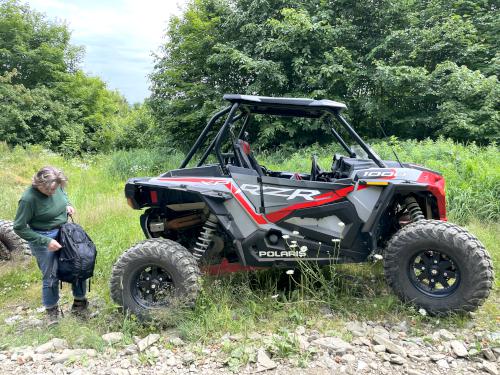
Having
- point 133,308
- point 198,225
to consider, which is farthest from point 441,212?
point 133,308

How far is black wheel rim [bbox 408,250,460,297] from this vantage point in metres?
3.61

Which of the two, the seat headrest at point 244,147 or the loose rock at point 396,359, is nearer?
the loose rock at point 396,359

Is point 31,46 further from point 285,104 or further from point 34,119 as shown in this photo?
point 285,104

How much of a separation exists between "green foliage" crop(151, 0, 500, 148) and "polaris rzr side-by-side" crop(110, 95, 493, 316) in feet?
27.0

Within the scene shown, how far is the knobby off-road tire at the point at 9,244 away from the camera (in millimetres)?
5766

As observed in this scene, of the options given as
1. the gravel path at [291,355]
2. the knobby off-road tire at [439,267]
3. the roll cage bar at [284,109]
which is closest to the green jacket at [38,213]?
the gravel path at [291,355]

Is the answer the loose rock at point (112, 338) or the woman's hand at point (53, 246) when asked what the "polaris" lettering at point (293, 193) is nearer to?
the loose rock at point (112, 338)

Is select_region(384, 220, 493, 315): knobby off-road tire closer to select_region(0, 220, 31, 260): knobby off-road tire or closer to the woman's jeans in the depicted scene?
the woman's jeans

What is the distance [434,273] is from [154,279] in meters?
2.57

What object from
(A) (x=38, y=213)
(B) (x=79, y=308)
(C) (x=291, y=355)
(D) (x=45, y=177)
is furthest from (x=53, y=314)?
(C) (x=291, y=355)

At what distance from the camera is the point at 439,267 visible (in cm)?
364

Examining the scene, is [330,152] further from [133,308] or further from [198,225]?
[133,308]

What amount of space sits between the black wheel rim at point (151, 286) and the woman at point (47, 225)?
27.6 inches

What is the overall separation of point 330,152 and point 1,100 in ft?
51.7
